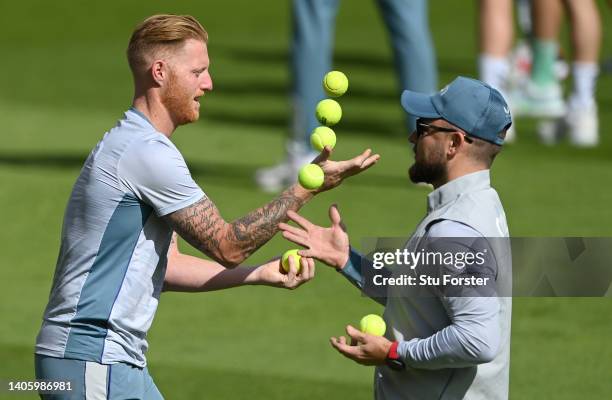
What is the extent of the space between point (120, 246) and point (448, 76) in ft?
36.4

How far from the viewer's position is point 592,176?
436 inches

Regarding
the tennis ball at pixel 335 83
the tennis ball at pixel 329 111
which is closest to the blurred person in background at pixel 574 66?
the tennis ball at pixel 335 83

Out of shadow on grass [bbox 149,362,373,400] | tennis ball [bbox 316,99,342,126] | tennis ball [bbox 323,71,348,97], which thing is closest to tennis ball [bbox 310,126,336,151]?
tennis ball [bbox 316,99,342,126]

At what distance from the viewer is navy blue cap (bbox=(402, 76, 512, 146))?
15.6 ft

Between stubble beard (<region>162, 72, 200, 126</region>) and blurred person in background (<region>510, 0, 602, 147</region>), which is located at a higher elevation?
blurred person in background (<region>510, 0, 602, 147</region>)

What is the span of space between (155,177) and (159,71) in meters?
0.41

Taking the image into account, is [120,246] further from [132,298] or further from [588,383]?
[588,383]

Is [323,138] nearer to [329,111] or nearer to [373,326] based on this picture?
[329,111]

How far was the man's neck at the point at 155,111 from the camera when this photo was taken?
5086 mm

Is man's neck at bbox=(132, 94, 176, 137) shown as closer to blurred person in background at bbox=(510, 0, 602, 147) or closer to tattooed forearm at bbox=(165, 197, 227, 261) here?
tattooed forearm at bbox=(165, 197, 227, 261)

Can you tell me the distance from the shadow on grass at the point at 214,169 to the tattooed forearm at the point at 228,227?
5.49 m

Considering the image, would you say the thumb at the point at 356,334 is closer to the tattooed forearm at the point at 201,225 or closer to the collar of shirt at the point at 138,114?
the tattooed forearm at the point at 201,225

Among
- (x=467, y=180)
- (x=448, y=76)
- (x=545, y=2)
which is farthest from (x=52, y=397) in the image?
(x=448, y=76)

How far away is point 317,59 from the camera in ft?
34.3
